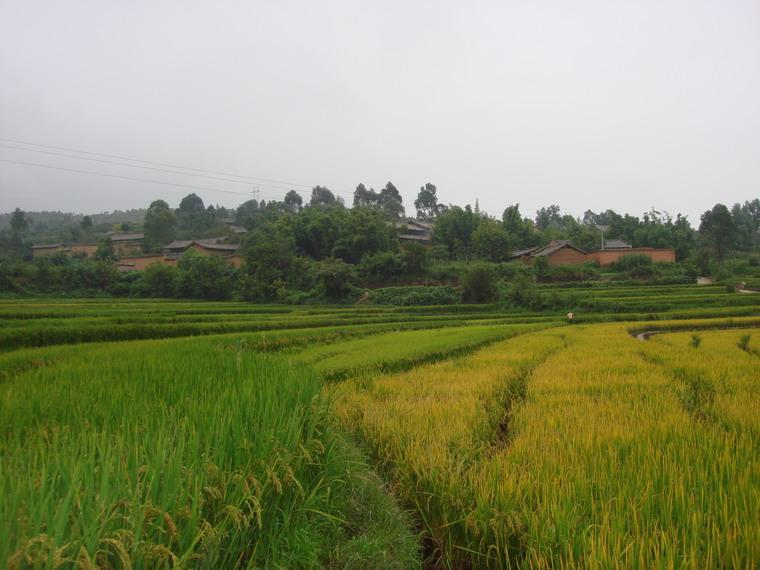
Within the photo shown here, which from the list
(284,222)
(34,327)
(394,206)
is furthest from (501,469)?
(394,206)

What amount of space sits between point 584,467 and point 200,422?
2.68m

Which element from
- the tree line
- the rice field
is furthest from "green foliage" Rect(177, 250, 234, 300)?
the rice field

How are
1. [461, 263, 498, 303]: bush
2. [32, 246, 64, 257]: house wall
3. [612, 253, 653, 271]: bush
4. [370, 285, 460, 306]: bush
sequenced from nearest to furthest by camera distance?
[461, 263, 498, 303]: bush < [370, 285, 460, 306]: bush < [612, 253, 653, 271]: bush < [32, 246, 64, 257]: house wall

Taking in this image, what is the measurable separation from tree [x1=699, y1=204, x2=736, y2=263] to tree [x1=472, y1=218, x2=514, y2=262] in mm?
21321

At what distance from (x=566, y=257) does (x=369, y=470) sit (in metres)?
41.7

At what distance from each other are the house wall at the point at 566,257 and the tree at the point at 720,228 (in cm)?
1596

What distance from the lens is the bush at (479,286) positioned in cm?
3139

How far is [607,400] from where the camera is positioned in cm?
541

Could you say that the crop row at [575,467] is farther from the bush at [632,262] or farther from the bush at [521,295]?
the bush at [632,262]

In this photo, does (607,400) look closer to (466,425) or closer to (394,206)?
(466,425)

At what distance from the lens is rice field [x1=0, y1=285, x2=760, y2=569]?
6.07 feet

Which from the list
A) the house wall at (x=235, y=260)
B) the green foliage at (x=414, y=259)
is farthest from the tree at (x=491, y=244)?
the house wall at (x=235, y=260)

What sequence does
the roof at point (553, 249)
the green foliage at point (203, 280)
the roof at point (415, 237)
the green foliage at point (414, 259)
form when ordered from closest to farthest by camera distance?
1. the green foliage at point (203, 280)
2. the green foliage at point (414, 259)
3. the roof at point (553, 249)
4. the roof at point (415, 237)

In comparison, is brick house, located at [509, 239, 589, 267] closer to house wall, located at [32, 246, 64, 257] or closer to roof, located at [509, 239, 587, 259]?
roof, located at [509, 239, 587, 259]
